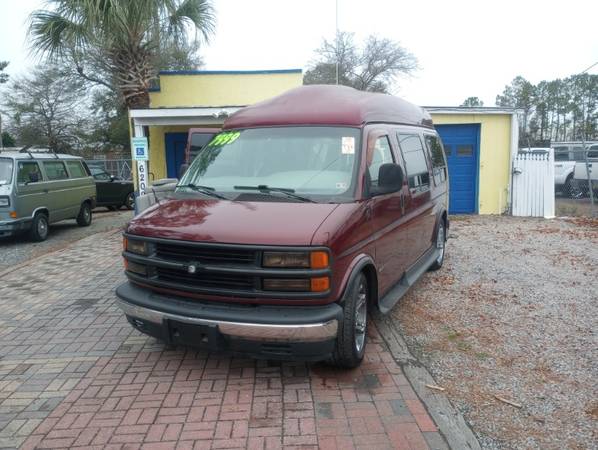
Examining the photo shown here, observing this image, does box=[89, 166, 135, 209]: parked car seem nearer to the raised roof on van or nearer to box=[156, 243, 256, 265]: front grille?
the raised roof on van

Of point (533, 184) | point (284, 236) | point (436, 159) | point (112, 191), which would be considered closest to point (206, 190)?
point (284, 236)

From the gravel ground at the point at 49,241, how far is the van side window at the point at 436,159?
7.04m

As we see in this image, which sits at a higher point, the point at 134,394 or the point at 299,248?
the point at 299,248

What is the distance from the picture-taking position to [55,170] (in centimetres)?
1160

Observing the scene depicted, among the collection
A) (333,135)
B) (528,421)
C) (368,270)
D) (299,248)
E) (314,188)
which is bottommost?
(528,421)

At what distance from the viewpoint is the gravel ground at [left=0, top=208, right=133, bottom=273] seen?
9.23m

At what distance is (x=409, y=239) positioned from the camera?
5.37 metres

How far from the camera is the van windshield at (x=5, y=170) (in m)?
10.0

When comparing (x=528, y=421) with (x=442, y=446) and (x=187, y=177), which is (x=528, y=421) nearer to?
(x=442, y=446)

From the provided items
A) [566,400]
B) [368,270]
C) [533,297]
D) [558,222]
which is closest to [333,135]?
[368,270]

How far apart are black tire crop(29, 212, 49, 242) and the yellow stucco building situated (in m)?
2.76

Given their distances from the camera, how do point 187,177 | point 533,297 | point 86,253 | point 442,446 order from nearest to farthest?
point 442,446
point 187,177
point 533,297
point 86,253

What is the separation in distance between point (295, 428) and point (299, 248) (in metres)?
1.20

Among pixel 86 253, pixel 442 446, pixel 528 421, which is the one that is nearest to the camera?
pixel 442 446
